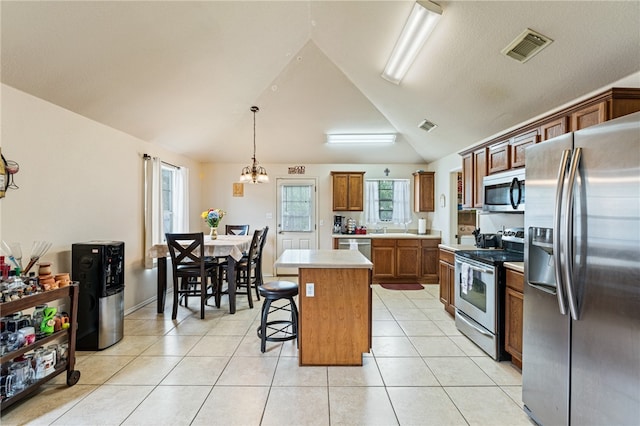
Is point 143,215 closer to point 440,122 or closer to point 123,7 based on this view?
point 123,7

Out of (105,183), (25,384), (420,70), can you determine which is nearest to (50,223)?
(105,183)

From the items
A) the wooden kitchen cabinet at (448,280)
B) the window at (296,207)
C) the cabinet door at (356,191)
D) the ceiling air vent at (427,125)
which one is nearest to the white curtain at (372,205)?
the cabinet door at (356,191)

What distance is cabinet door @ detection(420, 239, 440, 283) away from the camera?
5.39 meters

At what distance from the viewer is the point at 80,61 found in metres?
2.40

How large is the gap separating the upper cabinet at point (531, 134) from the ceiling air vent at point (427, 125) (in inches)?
23.2

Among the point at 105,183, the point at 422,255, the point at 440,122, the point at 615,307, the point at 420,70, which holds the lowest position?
the point at 422,255

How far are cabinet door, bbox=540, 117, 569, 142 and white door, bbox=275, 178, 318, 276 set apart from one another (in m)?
4.04

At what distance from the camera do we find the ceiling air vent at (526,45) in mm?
2156

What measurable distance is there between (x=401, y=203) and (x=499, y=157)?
2.84 metres

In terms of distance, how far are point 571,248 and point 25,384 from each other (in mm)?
3419

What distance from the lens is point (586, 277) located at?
1.44 metres

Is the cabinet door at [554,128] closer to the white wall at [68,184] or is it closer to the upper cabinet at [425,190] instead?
the upper cabinet at [425,190]

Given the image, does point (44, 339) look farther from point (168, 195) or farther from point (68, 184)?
point (168, 195)

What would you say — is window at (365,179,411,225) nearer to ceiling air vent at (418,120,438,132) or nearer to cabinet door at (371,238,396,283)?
cabinet door at (371,238,396,283)
